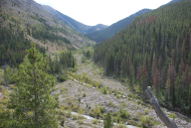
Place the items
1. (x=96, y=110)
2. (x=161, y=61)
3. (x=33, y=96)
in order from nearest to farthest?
1. (x=33, y=96)
2. (x=96, y=110)
3. (x=161, y=61)

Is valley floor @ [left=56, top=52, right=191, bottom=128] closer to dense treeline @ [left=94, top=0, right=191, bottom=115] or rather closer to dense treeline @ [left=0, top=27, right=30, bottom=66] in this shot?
dense treeline @ [left=94, top=0, right=191, bottom=115]

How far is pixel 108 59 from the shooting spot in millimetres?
104375

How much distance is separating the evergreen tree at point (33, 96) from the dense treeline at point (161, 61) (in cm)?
4136

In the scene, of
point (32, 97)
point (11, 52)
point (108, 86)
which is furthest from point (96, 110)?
point (11, 52)

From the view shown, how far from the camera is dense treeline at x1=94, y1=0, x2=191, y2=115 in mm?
53500

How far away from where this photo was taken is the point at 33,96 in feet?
47.0

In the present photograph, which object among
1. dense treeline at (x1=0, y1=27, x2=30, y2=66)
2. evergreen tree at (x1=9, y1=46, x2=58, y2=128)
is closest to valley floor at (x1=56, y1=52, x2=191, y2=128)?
evergreen tree at (x1=9, y1=46, x2=58, y2=128)

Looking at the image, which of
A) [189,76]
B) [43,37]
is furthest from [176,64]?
[43,37]

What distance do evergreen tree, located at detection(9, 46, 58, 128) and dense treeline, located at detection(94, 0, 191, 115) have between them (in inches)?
1628

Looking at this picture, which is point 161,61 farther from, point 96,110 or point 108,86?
point 96,110

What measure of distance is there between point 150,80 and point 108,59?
3624cm

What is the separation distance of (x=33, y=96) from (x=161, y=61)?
7190 cm

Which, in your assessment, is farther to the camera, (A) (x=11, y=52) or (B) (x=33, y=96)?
(A) (x=11, y=52)

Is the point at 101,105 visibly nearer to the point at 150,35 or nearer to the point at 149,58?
the point at 149,58
